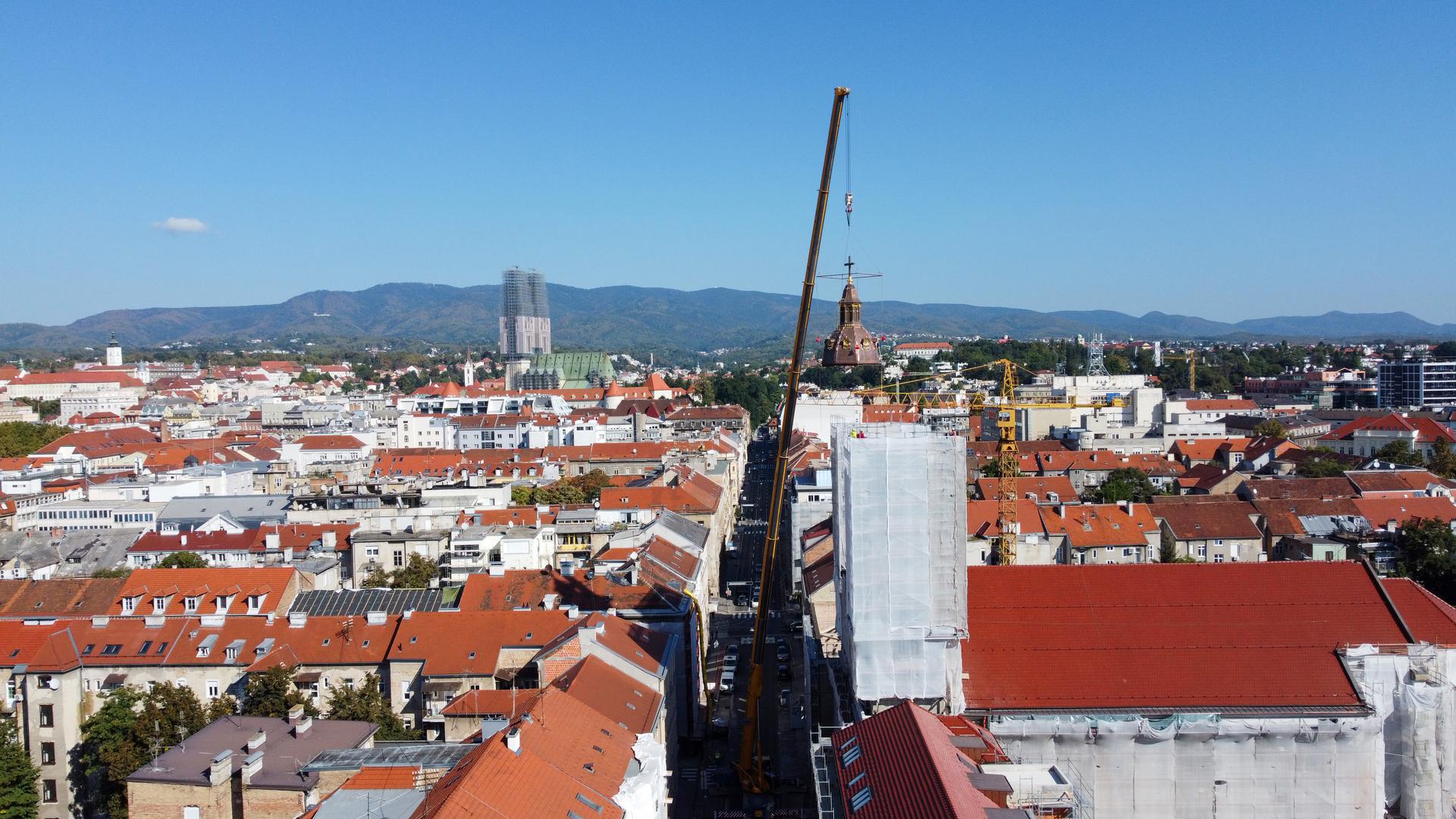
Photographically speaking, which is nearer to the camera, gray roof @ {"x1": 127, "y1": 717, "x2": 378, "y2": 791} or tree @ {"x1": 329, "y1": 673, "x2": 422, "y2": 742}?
gray roof @ {"x1": 127, "y1": 717, "x2": 378, "y2": 791}

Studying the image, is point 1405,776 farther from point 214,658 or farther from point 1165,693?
point 214,658

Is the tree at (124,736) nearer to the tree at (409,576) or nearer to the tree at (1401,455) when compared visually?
the tree at (409,576)

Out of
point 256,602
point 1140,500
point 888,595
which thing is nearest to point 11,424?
point 256,602

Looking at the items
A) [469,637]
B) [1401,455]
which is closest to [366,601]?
[469,637]

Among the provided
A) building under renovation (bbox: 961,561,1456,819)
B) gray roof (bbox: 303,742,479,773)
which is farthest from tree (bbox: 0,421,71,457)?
building under renovation (bbox: 961,561,1456,819)

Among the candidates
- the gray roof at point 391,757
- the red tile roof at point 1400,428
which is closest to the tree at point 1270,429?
the red tile roof at point 1400,428

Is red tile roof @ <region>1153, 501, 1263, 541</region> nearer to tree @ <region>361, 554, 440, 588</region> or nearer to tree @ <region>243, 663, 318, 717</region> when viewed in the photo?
tree @ <region>361, 554, 440, 588</region>
